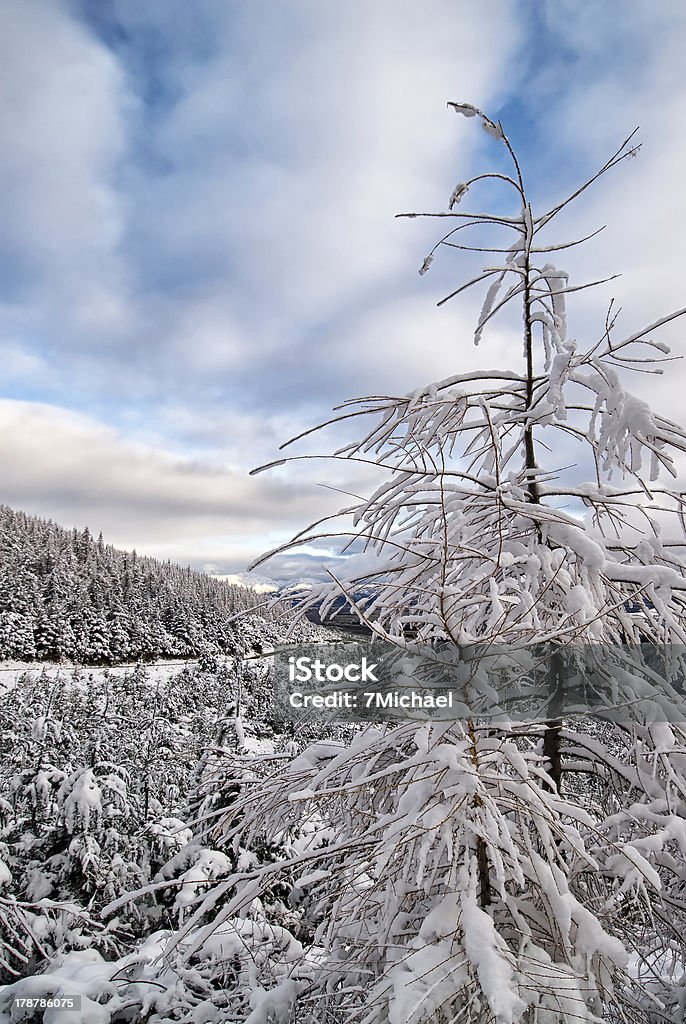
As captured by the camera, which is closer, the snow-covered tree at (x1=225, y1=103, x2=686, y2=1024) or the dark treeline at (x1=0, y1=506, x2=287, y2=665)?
the snow-covered tree at (x1=225, y1=103, x2=686, y2=1024)

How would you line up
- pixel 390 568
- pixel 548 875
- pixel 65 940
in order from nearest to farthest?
pixel 548 875
pixel 390 568
pixel 65 940

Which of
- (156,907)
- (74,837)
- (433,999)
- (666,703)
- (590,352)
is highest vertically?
(590,352)

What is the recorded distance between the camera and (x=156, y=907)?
1050cm

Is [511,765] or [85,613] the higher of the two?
[85,613]

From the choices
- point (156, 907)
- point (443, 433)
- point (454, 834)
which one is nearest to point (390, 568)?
point (443, 433)

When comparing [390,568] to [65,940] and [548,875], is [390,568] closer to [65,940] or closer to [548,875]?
[548,875]

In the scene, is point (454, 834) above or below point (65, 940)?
above

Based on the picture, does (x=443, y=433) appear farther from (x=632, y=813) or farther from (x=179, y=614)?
(x=179, y=614)

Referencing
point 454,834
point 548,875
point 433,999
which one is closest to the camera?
point 433,999

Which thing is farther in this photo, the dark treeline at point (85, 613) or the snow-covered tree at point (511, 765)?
the dark treeline at point (85, 613)

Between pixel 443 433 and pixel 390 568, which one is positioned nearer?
pixel 390 568

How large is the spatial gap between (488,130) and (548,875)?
2557 mm

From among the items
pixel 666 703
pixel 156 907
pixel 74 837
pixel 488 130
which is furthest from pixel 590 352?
pixel 74 837

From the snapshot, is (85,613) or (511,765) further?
(85,613)
